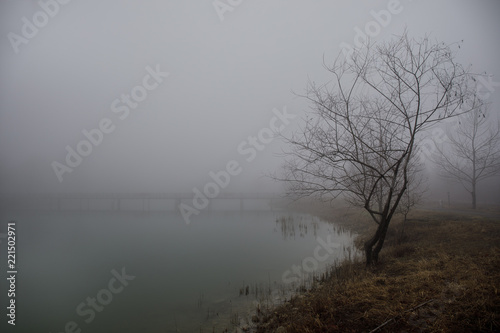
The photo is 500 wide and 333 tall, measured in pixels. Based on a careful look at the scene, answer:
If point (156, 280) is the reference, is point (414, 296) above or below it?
above

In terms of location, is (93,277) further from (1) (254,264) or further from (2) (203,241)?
(2) (203,241)

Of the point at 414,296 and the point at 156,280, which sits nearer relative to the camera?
the point at 414,296

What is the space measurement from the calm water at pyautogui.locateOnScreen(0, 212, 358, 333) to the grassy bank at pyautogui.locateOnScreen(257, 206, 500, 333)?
7.53 feet

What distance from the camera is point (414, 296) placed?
5117 mm

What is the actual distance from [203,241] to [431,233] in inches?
589

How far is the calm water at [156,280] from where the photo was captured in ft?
25.3

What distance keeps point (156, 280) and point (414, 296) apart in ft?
32.3

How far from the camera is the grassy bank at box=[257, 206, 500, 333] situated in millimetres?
4133

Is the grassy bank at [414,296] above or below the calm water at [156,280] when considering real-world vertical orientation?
above

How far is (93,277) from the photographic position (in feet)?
39.4

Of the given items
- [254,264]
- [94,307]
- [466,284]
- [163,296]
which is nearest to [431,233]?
[466,284]

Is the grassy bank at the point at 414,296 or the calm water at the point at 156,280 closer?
the grassy bank at the point at 414,296

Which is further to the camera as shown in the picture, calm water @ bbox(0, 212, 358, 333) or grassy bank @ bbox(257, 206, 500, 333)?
calm water @ bbox(0, 212, 358, 333)

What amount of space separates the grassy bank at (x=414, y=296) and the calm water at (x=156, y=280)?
7.53ft
